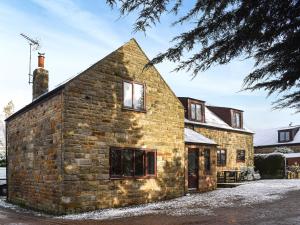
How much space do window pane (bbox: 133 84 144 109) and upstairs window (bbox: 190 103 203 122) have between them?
9.75 metres

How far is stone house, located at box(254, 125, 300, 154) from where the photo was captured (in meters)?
44.5

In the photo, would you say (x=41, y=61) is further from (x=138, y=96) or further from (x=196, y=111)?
(x=196, y=111)

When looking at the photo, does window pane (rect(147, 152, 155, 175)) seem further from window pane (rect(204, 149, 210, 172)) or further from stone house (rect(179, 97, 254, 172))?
stone house (rect(179, 97, 254, 172))

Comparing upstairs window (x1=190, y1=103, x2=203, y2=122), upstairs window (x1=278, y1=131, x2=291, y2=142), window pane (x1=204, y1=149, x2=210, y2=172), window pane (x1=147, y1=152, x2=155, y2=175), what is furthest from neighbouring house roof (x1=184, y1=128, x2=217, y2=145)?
upstairs window (x1=278, y1=131, x2=291, y2=142)

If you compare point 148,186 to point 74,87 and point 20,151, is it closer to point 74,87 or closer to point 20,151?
point 74,87

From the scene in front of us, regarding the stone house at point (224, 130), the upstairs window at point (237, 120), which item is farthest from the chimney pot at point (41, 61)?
the upstairs window at point (237, 120)

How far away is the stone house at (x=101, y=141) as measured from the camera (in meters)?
15.0

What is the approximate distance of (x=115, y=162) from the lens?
54.1 ft

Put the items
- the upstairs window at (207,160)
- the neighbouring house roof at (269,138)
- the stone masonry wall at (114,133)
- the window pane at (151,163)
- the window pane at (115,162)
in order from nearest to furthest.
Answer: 1. the stone masonry wall at (114,133)
2. the window pane at (115,162)
3. the window pane at (151,163)
4. the upstairs window at (207,160)
5. the neighbouring house roof at (269,138)

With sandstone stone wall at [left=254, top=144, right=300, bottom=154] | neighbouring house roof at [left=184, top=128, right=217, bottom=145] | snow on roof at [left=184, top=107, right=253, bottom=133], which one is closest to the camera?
neighbouring house roof at [left=184, top=128, right=217, bottom=145]

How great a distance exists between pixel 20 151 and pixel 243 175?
1709 centimetres

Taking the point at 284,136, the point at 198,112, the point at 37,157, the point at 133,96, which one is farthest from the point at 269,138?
the point at 37,157

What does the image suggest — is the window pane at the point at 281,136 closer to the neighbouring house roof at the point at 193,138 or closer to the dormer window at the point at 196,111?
the dormer window at the point at 196,111

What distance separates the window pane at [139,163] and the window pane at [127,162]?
32 centimetres
